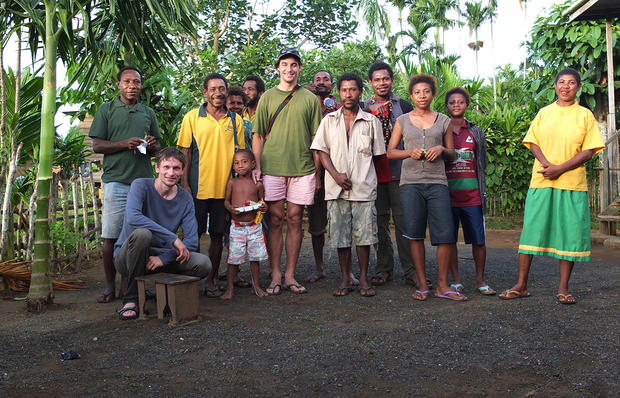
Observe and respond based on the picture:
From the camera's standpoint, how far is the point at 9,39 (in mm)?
5027

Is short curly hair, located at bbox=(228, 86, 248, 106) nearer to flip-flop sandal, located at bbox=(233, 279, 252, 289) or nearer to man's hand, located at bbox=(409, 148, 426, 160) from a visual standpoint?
flip-flop sandal, located at bbox=(233, 279, 252, 289)

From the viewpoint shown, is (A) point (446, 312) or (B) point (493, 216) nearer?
(A) point (446, 312)

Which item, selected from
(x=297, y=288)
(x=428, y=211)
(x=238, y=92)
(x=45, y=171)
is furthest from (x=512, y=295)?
(x=45, y=171)

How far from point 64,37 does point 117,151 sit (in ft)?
3.79

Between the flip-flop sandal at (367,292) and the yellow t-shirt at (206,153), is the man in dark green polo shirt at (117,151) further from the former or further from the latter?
the flip-flop sandal at (367,292)

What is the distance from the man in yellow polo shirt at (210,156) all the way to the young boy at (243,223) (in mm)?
126

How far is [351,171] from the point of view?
474 cm

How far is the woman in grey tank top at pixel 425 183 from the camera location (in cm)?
453

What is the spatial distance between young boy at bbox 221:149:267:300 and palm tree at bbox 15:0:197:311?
55.7 inches

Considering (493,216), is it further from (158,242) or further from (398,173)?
(158,242)

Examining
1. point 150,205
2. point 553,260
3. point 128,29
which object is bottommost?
point 553,260

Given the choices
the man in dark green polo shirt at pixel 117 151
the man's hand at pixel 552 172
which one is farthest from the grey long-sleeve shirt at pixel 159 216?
the man's hand at pixel 552 172

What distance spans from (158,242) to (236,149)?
1.20 metres

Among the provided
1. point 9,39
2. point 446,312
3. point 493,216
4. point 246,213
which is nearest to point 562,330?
point 446,312
